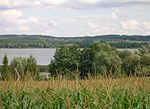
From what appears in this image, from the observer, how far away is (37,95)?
6.04m

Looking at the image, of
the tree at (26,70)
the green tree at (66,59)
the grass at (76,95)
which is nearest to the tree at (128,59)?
the green tree at (66,59)

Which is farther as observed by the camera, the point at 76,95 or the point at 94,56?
the point at 94,56

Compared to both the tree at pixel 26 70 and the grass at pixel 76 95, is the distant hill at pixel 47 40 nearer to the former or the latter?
the tree at pixel 26 70

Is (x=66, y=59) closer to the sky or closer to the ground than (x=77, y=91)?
closer to the ground

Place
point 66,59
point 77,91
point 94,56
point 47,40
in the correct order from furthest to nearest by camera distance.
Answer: point 47,40 → point 66,59 → point 94,56 → point 77,91

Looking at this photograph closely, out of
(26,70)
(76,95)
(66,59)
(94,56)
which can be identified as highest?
(76,95)

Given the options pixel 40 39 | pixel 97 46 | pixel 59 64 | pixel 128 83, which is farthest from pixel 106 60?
pixel 40 39

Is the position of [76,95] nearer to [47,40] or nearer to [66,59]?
[66,59]

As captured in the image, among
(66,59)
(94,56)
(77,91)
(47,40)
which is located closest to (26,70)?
(77,91)

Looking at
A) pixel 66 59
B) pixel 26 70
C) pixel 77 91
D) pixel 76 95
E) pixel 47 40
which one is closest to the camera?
pixel 76 95

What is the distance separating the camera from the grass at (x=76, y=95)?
5352mm

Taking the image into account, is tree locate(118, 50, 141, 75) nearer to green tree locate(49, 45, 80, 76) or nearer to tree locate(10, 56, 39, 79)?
green tree locate(49, 45, 80, 76)

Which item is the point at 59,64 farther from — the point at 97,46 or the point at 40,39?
the point at 40,39

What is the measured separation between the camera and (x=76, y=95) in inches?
247
